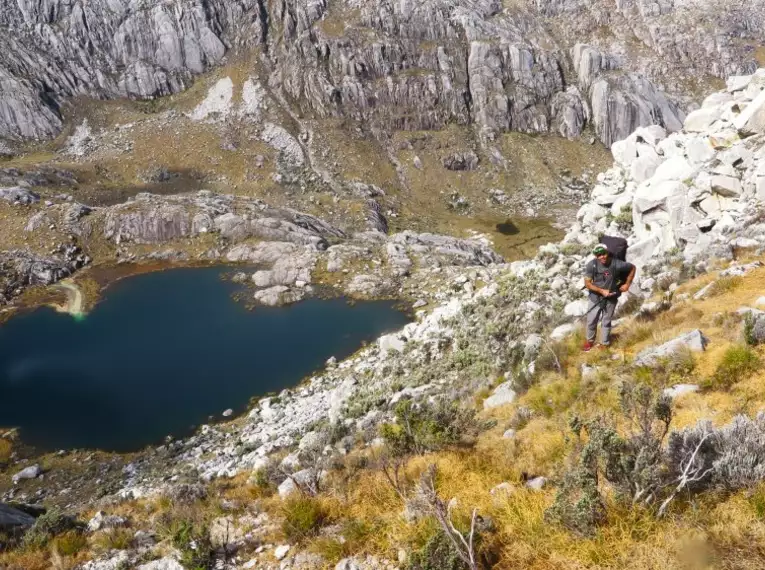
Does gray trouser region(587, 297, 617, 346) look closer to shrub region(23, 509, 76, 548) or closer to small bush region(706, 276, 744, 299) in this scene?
small bush region(706, 276, 744, 299)

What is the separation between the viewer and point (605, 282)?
12.7 meters

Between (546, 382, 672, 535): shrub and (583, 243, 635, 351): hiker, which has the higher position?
(583, 243, 635, 351): hiker

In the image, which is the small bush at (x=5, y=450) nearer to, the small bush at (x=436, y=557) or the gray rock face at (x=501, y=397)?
the gray rock face at (x=501, y=397)

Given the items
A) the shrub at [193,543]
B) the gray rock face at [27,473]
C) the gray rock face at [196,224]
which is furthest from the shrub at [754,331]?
the gray rock face at [196,224]

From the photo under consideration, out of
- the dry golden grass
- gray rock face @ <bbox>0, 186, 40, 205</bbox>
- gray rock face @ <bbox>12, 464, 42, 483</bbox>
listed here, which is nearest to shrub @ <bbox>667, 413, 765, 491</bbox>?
the dry golden grass

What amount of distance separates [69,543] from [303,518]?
5.44 meters

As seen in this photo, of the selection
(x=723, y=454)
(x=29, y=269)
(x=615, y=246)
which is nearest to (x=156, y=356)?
(x=29, y=269)

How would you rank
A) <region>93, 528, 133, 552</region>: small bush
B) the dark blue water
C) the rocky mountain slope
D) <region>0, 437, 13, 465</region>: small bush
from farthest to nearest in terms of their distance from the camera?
the dark blue water, <region>0, 437, 13, 465</region>: small bush, <region>93, 528, 133, 552</region>: small bush, the rocky mountain slope

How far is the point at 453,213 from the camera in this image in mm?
79250

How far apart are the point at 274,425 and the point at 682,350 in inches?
781

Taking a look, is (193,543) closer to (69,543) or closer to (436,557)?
(69,543)

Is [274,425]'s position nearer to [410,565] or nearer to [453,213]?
[410,565]

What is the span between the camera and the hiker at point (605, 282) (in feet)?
41.2

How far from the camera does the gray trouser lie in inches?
510
